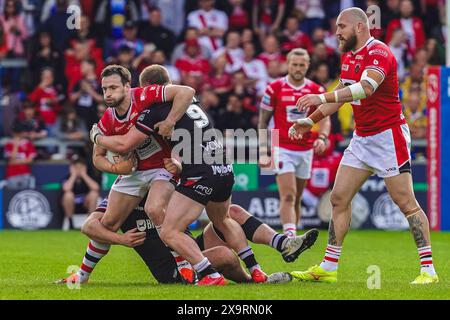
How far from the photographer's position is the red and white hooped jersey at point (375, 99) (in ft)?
32.0

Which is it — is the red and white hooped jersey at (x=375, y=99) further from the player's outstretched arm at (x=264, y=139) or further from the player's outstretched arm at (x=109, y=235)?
the player's outstretched arm at (x=264, y=139)

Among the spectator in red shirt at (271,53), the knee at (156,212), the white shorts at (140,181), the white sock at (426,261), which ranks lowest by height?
the white sock at (426,261)

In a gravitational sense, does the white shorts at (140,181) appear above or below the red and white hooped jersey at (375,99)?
below

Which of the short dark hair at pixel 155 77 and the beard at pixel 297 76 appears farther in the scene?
the beard at pixel 297 76

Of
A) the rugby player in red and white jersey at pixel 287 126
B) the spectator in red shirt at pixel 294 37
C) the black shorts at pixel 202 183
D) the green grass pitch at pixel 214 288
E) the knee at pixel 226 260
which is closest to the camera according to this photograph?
the green grass pitch at pixel 214 288

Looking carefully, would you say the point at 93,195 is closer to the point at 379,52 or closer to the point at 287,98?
the point at 287,98

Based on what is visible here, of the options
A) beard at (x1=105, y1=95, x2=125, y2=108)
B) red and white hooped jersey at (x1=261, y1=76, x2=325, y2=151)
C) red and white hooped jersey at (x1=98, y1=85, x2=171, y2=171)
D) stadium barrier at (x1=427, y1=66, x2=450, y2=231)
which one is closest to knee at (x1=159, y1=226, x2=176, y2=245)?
red and white hooped jersey at (x1=98, y1=85, x2=171, y2=171)

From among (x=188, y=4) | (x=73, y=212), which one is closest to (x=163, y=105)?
(x=73, y=212)

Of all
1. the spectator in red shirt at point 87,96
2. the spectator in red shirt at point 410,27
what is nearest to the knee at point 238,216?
the spectator in red shirt at point 87,96

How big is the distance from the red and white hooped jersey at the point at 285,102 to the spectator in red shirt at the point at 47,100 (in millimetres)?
7082

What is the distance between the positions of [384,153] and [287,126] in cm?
444

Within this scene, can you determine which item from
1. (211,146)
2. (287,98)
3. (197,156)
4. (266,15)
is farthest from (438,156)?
(197,156)

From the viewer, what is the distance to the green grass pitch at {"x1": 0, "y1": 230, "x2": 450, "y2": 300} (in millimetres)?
8695

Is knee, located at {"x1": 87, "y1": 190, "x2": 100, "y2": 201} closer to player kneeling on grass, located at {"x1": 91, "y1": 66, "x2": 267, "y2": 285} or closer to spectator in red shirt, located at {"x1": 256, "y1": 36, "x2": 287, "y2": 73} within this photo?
spectator in red shirt, located at {"x1": 256, "y1": 36, "x2": 287, "y2": 73}
